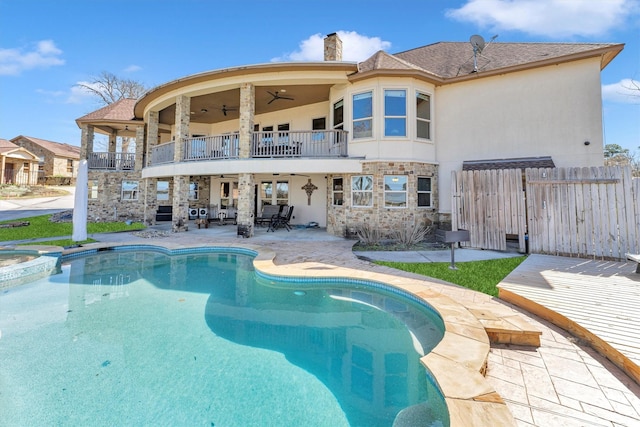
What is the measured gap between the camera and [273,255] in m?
8.56

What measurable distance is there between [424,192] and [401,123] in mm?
3077

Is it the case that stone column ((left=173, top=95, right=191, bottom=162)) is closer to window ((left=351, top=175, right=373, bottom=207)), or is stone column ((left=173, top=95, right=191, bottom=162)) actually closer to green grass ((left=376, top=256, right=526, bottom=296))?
window ((left=351, top=175, right=373, bottom=207))

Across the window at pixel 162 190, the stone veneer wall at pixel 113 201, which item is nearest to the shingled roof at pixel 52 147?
the stone veneer wall at pixel 113 201

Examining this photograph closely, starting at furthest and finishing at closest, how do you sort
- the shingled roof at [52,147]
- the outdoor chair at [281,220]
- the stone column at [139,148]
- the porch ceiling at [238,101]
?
1. the shingled roof at [52,147]
2. the stone column at [139,148]
3. the outdoor chair at [281,220]
4. the porch ceiling at [238,101]

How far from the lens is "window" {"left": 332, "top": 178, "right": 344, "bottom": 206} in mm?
12927

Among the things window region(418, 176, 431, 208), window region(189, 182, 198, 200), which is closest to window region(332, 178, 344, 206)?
window region(418, 176, 431, 208)

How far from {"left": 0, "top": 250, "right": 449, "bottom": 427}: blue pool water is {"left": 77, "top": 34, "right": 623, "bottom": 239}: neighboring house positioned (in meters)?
6.13

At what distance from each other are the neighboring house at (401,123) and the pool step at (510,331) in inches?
296

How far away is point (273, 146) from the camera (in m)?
12.4

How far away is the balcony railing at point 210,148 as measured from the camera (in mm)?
12914

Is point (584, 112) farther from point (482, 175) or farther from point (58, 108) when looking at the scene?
point (58, 108)

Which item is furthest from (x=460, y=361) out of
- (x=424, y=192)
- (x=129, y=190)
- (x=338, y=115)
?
(x=129, y=190)

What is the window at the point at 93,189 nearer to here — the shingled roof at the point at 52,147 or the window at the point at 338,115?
the window at the point at 338,115

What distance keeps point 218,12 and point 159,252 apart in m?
11.8
